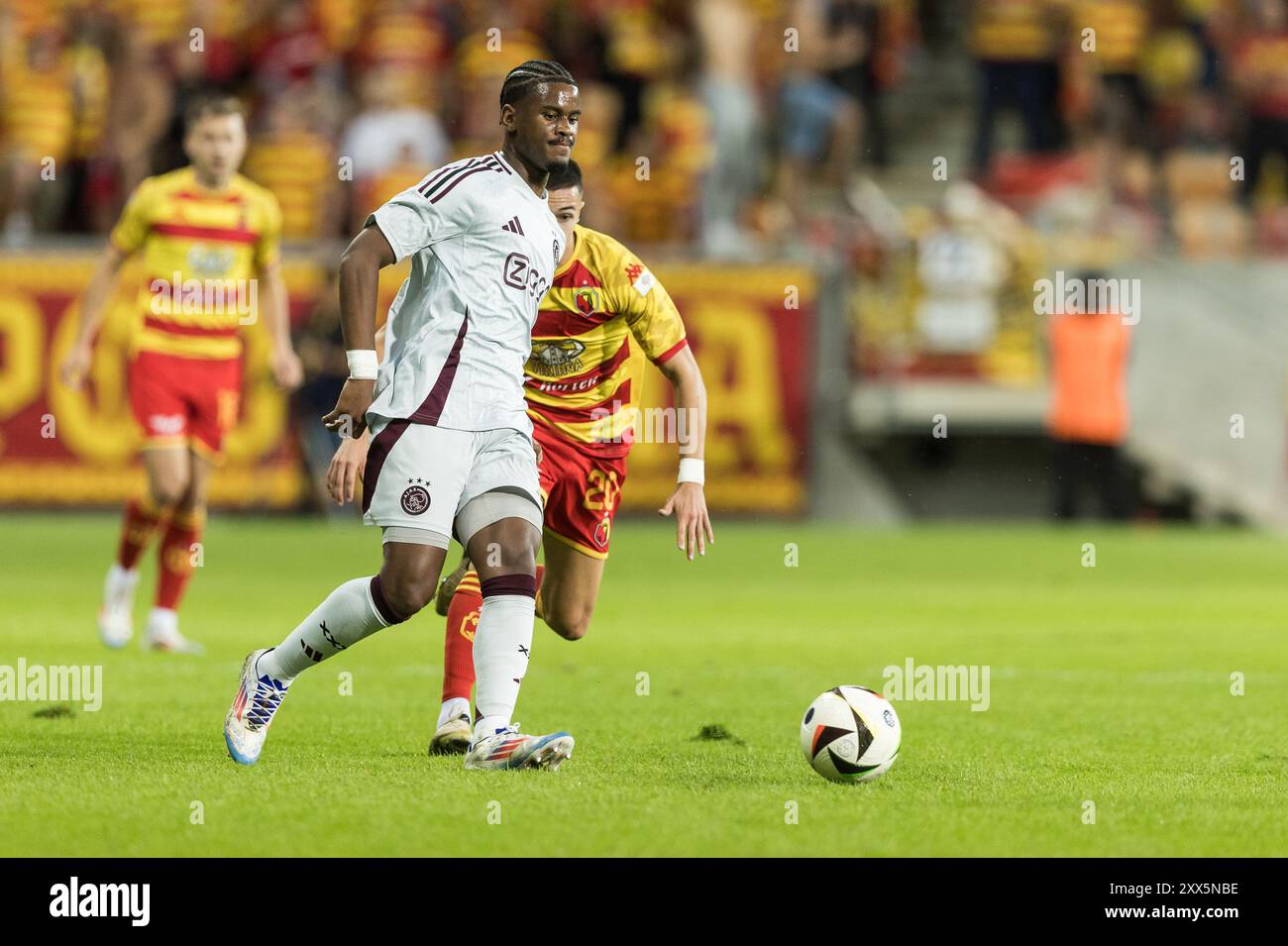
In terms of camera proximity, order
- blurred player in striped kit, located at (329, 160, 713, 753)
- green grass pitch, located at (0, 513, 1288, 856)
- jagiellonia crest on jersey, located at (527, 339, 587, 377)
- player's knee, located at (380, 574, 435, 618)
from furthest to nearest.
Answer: jagiellonia crest on jersey, located at (527, 339, 587, 377) < blurred player in striped kit, located at (329, 160, 713, 753) < player's knee, located at (380, 574, 435, 618) < green grass pitch, located at (0, 513, 1288, 856)

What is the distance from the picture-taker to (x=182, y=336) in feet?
34.0

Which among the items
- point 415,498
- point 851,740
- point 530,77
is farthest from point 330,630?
point 530,77

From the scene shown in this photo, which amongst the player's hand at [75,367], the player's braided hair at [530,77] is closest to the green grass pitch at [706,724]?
the player's hand at [75,367]

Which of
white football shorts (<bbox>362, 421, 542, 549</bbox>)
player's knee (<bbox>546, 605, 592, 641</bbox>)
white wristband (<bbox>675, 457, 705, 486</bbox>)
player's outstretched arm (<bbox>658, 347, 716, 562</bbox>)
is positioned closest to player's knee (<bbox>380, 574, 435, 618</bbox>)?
Result: white football shorts (<bbox>362, 421, 542, 549</bbox>)

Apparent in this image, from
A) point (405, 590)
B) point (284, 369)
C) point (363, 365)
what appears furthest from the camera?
point (284, 369)

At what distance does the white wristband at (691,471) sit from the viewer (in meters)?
6.68

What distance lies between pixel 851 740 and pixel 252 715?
1.86 meters

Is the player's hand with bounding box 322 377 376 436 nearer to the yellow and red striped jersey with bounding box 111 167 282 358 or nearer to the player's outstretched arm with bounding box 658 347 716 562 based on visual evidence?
the player's outstretched arm with bounding box 658 347 716 562

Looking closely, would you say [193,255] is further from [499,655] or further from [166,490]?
[499,655]

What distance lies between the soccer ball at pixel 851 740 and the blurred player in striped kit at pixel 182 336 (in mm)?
4742

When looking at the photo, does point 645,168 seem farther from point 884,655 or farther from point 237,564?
point 884,655

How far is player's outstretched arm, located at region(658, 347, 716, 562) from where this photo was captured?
6559 mm

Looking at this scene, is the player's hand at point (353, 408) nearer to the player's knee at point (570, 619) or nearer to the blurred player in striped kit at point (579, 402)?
the blurred player in striped kit at point (579, 402)
